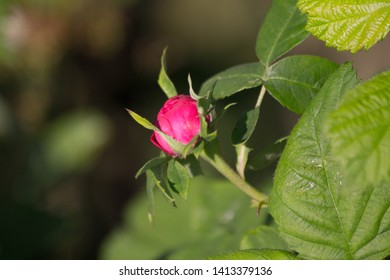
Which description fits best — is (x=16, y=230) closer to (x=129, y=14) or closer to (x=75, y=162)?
(x=75, y=162)

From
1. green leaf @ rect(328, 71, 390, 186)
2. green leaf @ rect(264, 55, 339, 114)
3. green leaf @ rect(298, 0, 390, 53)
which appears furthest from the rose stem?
green leaf @ rect(328, 71, 390, 186)

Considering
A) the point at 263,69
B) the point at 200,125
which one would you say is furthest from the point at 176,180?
the point at 263,69

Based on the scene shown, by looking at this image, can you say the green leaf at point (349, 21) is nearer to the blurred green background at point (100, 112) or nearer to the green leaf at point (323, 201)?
the green leaf at point (323, 201)

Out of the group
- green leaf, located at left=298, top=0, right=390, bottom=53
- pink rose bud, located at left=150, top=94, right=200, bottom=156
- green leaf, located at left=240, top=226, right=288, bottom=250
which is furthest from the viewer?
green leaf, located at left=240, top=226, right=288, bottom=250

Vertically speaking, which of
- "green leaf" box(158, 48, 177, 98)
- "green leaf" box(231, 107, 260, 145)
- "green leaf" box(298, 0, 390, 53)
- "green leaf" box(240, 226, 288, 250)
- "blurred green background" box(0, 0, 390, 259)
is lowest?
"blurred green background" box(0, 0, 390, 259)

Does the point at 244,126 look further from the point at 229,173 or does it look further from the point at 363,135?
the point at 363,135

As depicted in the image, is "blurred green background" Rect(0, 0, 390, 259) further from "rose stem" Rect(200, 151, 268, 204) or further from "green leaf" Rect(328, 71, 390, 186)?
"green leaf" Rect(328, 71, 390, 186)
